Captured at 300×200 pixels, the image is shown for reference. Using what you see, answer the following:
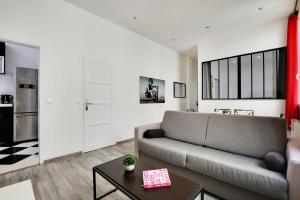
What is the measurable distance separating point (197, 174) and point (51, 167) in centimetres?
240

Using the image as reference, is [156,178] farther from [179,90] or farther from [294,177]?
[179,90]

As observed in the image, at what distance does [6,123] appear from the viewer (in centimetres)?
374

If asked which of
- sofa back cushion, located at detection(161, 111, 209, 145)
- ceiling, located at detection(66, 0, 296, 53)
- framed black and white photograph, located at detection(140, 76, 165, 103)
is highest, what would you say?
ceiling, located at detection(66, 0, 296, 53)

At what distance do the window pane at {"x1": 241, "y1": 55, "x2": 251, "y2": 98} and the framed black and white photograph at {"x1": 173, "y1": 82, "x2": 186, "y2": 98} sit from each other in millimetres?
2372

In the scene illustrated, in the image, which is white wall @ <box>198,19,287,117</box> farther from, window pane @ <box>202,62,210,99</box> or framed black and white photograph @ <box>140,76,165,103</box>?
framed black and white photograph @ <box>140,76,165,103</box>

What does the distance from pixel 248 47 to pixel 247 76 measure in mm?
875

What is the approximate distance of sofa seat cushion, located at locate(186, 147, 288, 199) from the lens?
51.3 inches

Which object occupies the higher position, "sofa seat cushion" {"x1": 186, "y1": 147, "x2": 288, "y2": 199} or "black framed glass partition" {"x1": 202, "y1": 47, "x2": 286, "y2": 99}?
"black framed glass partition" {"x1": 202, "y1": 47, "x2": 286, "y2": 99}

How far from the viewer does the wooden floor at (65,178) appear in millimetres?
1809

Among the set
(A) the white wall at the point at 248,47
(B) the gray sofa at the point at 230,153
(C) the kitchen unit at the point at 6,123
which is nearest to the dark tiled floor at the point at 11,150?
(C) the kitchen unit at the point at 6,123

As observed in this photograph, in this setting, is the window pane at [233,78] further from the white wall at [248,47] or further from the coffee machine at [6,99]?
the coffee machine at [6,99]

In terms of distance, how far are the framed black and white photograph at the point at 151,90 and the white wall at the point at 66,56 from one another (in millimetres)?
383

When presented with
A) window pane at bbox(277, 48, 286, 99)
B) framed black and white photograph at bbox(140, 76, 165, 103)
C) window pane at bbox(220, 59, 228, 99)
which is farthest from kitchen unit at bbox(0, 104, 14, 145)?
window pane at bbox(277, 48, 286, 99)

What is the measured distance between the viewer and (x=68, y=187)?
195 cm
